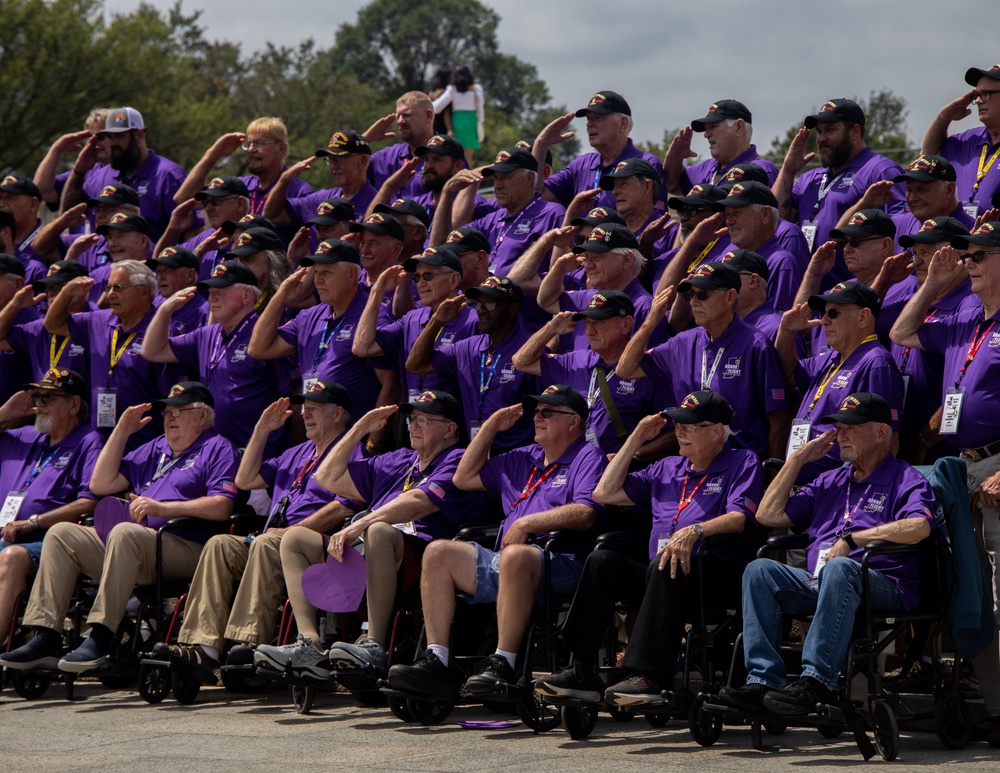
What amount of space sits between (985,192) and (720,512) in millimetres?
2904

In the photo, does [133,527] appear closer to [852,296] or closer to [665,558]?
[665,558]

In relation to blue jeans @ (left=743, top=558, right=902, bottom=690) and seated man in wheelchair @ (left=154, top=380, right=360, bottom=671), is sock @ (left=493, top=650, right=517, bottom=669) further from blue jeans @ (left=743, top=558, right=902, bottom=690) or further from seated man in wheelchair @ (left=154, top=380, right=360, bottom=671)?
seated man in wheelchair @ (left=154, top=380, right=360, bottom=671)

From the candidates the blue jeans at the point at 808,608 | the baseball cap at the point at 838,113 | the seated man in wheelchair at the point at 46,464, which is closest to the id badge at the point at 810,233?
the baseball cap at the point at 838,113

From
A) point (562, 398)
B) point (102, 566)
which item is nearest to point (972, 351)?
point (562, 398)

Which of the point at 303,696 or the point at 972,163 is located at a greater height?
the point at 972,163

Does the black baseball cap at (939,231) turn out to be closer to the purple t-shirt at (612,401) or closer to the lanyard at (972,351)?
the lanyard at (972,351)

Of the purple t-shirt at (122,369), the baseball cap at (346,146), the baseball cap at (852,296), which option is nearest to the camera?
the baseball cap at (852,296)

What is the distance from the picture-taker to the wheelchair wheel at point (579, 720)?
6902mm

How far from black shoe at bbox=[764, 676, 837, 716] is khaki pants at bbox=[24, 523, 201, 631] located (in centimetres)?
382

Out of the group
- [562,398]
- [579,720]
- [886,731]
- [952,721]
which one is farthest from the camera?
[562,398]

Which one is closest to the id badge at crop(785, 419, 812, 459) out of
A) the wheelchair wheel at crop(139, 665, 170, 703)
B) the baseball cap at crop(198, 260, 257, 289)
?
the wheelchair wheel at crop(139, 665, 170, 703)

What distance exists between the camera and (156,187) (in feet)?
41.0

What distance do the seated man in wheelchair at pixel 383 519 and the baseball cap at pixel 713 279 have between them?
1469 mm

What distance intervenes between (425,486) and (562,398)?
Result: 2.94ft
